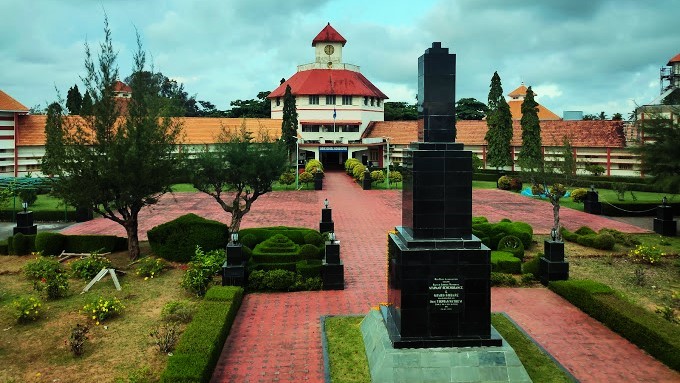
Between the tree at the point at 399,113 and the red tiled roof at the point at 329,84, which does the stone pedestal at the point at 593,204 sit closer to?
the red tiled roof at the point at 329,84

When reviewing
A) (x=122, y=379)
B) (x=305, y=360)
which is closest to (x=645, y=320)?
(x=305, y=360)

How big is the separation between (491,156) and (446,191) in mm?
37492

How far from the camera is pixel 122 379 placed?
Answer: 8531 mm

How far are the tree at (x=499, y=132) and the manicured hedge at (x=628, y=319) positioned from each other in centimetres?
3239

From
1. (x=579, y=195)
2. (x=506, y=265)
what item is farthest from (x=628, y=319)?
(x=579, y=195)

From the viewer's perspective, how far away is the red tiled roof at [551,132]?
42.5 metres

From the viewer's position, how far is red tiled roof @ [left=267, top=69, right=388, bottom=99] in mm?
54531

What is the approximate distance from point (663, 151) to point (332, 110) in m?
38.3

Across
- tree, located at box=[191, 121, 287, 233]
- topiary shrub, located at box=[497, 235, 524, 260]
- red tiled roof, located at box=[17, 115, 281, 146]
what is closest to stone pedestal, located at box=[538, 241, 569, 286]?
topiary shrub, located at box=[497, 235, 524, 260]

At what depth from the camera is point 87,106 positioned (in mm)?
15844

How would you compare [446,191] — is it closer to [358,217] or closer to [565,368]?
[565,368]

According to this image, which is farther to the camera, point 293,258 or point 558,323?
point 293,258

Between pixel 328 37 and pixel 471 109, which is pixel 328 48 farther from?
pixel 471 109

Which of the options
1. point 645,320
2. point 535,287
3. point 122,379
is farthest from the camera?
point 535,287
